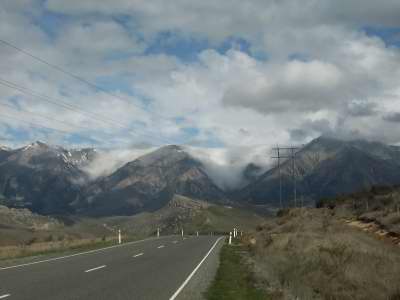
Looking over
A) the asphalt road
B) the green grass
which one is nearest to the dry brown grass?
the green grass

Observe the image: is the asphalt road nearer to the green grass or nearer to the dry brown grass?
the green grass

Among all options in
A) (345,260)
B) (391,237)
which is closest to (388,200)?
(391,237)

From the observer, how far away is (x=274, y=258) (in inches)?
1006

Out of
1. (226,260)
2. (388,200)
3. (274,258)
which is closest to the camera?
(274,258)

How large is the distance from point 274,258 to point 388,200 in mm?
33696

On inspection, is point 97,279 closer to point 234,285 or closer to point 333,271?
point 234,285

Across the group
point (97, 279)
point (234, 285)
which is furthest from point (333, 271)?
point (97, 279)

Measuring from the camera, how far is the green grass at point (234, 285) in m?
15.9

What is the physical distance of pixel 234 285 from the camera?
18.3 metres

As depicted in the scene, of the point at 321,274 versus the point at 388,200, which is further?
the point at 388,200

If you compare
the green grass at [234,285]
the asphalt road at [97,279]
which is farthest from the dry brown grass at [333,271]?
the asphalt road at [97,279]

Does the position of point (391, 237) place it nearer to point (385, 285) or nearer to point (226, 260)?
point (226, 260)

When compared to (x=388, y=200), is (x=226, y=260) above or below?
below

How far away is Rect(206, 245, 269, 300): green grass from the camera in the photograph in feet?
52.1
